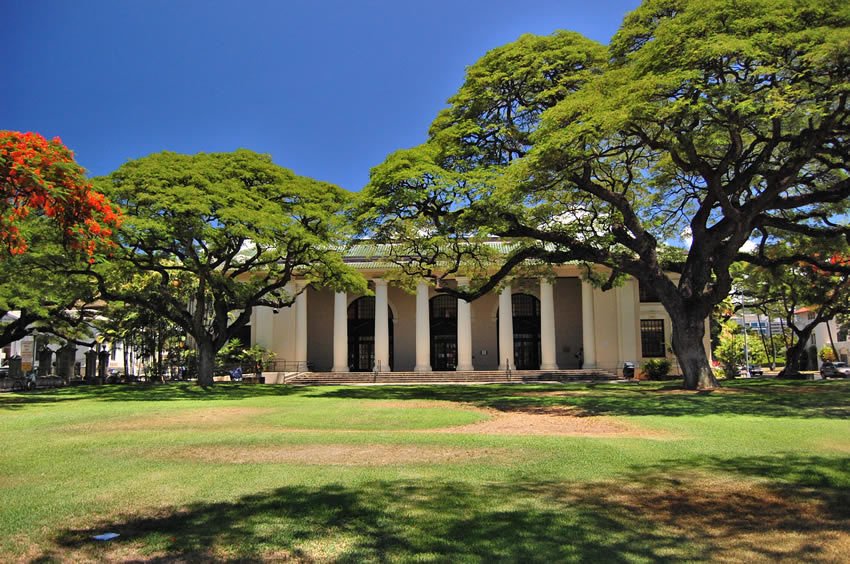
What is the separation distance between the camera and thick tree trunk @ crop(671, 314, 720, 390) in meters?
22.6

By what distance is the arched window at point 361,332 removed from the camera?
4772cm

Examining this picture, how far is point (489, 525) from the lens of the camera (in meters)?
5.85

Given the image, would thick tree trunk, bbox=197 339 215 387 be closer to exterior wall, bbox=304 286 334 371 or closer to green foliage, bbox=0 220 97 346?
green foliage, bbox=0 220 97 346

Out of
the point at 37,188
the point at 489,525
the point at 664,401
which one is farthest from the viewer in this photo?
the point at 664,401

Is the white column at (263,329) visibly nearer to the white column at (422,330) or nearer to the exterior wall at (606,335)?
the white column at (422,330)

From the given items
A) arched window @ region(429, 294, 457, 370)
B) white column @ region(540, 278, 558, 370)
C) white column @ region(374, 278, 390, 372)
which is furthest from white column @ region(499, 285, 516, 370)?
white column @ region(374, 278, 390, 372)

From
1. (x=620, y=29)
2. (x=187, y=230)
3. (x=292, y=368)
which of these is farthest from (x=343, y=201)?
(x=292, y=368)

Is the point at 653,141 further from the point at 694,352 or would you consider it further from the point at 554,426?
the point at 554,426

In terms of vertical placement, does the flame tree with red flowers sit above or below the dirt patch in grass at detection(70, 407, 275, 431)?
above

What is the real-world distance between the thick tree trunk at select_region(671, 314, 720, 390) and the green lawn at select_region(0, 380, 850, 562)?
24.7 ft

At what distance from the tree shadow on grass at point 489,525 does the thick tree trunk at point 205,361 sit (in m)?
22.5

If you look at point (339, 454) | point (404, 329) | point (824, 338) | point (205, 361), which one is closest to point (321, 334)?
point (404, 329)

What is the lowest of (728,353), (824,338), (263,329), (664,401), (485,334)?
(664,401)

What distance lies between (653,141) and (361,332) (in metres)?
31.9
